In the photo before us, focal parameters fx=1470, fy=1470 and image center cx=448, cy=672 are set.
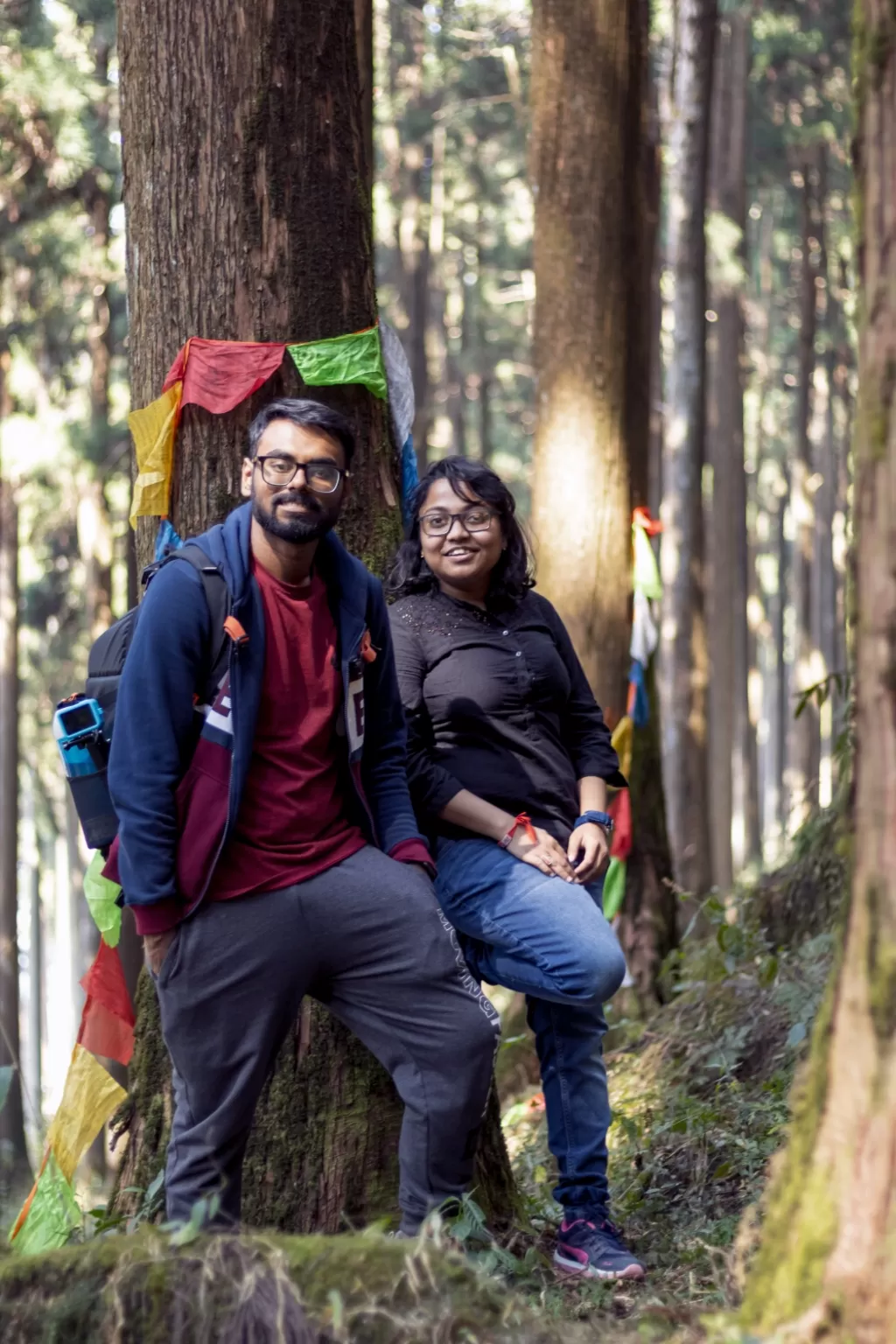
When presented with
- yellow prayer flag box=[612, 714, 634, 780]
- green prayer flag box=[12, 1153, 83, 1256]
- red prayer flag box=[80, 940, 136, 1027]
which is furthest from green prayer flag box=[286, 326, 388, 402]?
yellow prayer flag box=[612, 714, 634, 780]

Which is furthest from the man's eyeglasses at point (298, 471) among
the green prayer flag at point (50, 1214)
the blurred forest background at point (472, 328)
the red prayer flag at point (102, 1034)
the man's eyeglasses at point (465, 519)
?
the blurred forest background at point (472, 328)

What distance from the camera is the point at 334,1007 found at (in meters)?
3.86

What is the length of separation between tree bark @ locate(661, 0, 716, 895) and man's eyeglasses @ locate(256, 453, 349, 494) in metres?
9.40

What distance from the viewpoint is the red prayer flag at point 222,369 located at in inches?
173

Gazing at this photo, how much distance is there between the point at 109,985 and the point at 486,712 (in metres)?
1.48

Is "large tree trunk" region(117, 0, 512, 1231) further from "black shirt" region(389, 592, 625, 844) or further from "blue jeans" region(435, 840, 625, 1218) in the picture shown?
"black shirt" region(389, 592, 625, 844)

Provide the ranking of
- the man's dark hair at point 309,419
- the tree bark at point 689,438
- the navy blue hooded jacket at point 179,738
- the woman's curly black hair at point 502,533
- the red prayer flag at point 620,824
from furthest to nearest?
the tree bark at point 689,438 < the red prayer flag at point 620,824 < the woman's curly black hair at point 502,533 < the man's dark hair at point 309,419 < the navy blue hooded jacket at point 179,738

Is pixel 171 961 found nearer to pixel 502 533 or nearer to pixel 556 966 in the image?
pixel 556 966

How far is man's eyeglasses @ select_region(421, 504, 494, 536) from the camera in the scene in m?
4.38

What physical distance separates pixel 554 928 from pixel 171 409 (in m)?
1.91

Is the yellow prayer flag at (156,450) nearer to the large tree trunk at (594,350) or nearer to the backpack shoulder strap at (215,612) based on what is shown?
the backpack shoulder strap at (215,612)

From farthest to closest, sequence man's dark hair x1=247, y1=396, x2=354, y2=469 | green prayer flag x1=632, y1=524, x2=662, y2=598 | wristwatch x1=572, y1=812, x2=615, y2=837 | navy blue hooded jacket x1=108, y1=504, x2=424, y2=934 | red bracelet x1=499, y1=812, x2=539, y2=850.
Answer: green prayer flag x1=632, y1=524, x2=662, y2=598, wristwatch x1=572, y1=812, x2=615, y2=837, red bracelet x1=499, y1=812, x2=539, y2=850, man's dark hair x1=247, y1=396, x2=354, y2=469, navy blue hooded jacket x1=108, y1=504, x2=424, y2=934

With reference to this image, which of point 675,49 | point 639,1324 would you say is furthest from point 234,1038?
point 675,49

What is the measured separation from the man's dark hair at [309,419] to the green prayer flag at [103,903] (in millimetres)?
1490
